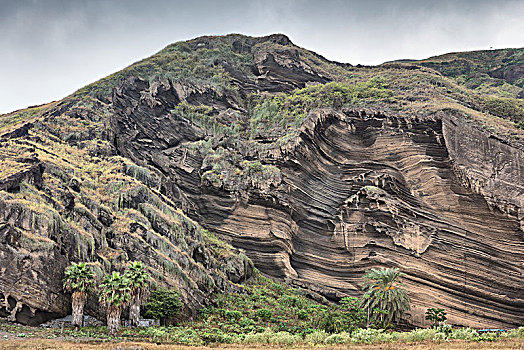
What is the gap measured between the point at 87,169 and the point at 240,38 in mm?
64087

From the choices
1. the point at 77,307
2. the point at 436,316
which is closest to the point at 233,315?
the point at 77,307

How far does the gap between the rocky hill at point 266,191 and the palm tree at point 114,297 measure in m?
3.42

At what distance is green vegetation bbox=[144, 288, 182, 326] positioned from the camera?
44.8 metres

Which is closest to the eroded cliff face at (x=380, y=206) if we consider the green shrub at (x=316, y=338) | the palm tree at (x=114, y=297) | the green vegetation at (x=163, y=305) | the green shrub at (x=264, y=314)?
the green shrub at (x=264, y=314)

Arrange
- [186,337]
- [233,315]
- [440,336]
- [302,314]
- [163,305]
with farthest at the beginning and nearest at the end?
[302,314] < [233,315] < [163,305] < [186,337] < [440,336]

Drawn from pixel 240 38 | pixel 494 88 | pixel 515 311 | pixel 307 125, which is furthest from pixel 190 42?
pixel 515 311

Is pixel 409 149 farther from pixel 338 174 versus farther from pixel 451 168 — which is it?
pixel 338 174

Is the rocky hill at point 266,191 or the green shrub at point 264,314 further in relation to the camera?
the green shrub at point 264,314

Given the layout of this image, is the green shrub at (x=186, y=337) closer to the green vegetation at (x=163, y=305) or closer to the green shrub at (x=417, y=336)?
the green vegetation at (x=163, y=305)

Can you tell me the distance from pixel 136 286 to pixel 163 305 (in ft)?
16.8

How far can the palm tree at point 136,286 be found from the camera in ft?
136

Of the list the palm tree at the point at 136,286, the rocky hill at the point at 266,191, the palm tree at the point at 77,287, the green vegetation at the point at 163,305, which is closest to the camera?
the palm tree at the point at 77,287

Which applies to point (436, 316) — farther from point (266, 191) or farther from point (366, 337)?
point (266, 191)

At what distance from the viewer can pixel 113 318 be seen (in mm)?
39781
